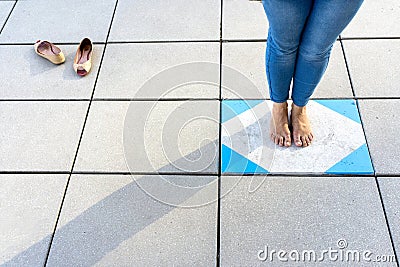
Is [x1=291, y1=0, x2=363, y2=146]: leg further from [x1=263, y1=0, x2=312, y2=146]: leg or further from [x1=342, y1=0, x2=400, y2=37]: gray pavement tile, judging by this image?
[x1=342, y1=0, x2=400, y2=37]: gray pavement tile

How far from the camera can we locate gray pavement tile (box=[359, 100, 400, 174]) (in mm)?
1751

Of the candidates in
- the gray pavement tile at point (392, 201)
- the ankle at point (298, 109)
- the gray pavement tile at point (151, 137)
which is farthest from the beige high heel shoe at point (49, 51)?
the gray pavement tile at point (392, 201)

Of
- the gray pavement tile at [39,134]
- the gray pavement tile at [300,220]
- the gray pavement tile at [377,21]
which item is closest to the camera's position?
the gray pavement tile at [300,220]

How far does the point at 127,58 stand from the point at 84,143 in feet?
1.96

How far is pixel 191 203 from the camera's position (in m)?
1.69

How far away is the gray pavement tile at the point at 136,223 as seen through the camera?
1.57 m

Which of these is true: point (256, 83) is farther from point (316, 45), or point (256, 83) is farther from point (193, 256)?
point (193, 256)

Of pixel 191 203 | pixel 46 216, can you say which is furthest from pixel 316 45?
pixel 46 216

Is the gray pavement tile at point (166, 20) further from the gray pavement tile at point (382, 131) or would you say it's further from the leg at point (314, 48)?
the gray pavement tile at point (382, 131)

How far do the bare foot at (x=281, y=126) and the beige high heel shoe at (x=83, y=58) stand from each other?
3.39 feet

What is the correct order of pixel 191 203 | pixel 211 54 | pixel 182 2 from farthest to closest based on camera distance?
pixel 182 2
pixel 211 54
pixel 191 203

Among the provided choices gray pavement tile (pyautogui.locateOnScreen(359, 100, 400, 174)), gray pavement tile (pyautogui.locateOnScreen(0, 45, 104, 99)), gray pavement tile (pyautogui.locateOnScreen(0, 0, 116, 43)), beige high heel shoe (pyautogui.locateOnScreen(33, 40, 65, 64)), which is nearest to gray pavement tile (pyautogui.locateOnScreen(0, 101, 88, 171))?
gray pavement tile (pyautogui.locateOnScreen(0, 45, 104, 99))

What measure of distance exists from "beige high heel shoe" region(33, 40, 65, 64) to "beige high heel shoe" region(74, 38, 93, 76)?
9cm

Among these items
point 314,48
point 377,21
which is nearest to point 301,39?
point 314,48
